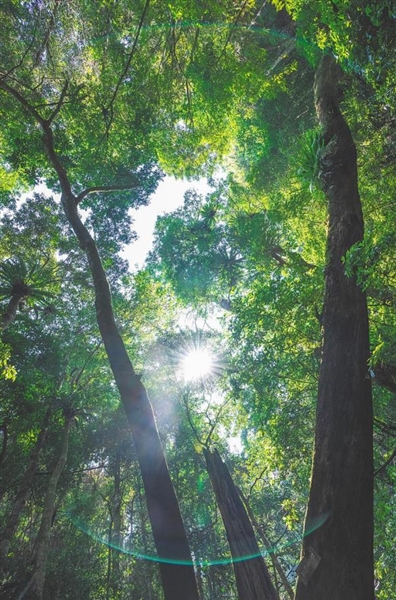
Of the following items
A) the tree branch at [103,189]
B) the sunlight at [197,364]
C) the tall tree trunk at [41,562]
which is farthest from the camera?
the sunlight at [197,364]

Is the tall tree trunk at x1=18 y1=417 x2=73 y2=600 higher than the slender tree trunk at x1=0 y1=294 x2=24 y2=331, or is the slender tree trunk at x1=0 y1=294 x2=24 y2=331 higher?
the slender tree trunk at x1=0 y1=294 x2=24 y2=331

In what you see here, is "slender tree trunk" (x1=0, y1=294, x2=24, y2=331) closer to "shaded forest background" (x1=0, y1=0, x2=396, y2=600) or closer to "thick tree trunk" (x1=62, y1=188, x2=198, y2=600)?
"shaded forest background" (x1=0, y1=0, x2=396, y2=600)

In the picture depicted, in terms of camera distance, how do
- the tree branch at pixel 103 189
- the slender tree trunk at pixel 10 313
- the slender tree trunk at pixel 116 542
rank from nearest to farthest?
the tree branch at pixel 103 189 → the slender tree trunk at pixel 10 313 → the slender tree trunk at pixel 116 542

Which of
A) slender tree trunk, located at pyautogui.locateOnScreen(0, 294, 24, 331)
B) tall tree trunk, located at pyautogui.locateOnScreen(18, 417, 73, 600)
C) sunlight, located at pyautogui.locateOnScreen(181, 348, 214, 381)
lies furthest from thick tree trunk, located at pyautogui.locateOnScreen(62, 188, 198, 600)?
sunlight, located at pyautogui.locateOnScreen(181, 348, 214, 381)

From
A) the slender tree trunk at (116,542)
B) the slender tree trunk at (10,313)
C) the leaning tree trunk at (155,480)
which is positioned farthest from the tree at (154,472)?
the slender tree trunk at (116,542)

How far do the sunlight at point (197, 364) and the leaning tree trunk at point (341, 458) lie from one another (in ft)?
43.0

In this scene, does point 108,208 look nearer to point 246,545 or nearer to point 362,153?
point 362,153

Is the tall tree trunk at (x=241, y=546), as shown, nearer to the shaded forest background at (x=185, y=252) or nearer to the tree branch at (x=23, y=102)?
the shaded forest background at (x=185, y=252)

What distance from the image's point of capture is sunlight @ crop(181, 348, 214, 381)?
632 inches

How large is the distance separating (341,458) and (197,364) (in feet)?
47.6

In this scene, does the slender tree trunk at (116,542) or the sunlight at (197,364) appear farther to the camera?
the sunlight at (197,364)

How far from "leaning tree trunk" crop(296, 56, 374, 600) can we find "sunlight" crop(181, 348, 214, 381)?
13.1 meters

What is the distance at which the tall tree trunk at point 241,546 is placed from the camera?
271cm

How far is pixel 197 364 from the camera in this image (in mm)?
16406
